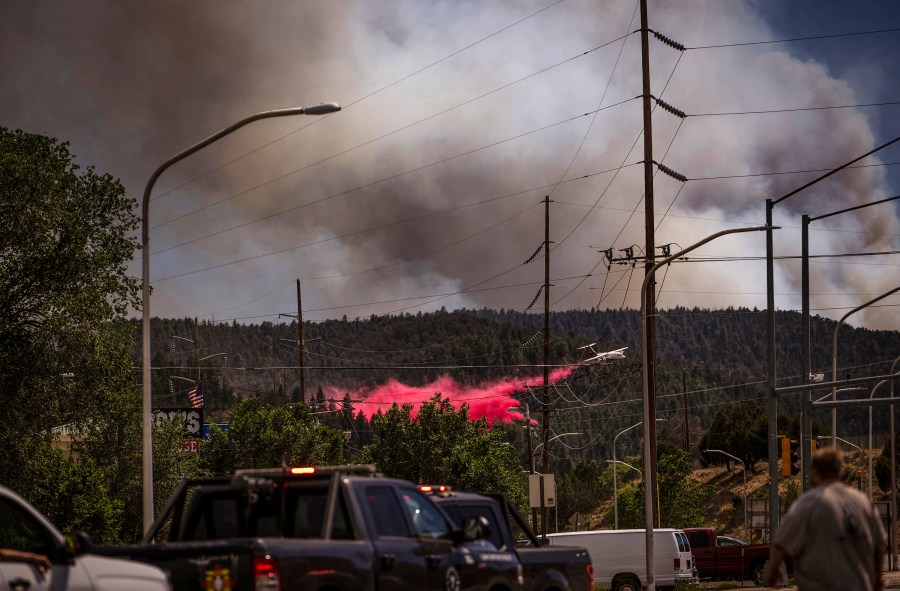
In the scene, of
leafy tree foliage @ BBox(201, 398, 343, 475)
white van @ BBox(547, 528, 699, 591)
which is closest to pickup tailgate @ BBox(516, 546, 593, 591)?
white van @ BBox(547, 528, 699, 591)

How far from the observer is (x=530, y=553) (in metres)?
15.8

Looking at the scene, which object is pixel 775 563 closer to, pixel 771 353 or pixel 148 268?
pixel 148 268

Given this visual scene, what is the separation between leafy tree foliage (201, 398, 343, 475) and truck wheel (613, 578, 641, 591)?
40.0m

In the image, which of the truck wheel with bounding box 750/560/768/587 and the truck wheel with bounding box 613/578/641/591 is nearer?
the truck wheel with bounding box 613/578/641/591

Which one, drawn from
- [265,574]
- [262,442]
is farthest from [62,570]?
[262,442]

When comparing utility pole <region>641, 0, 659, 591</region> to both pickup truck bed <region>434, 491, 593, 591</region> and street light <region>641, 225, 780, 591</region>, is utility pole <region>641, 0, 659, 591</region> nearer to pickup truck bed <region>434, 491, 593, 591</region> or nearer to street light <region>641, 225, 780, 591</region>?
street light <region>641, 225, 780, 591</region>

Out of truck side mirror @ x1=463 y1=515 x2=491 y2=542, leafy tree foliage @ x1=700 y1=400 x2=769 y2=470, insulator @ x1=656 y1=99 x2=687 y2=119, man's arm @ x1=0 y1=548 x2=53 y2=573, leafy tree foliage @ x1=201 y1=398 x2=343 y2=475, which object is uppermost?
insulator @ x1=656 y1=99 x2=687 y2=119

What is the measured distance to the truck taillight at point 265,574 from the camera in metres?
10.5

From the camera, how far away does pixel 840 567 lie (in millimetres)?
9875

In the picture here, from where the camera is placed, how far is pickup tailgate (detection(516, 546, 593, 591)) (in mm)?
15758

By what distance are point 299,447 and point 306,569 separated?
69.4 metres

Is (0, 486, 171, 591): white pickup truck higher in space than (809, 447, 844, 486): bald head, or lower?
lower

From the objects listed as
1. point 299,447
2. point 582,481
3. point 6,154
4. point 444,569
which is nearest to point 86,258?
point 6,154

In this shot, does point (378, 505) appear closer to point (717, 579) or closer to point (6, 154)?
point (6, 154)
